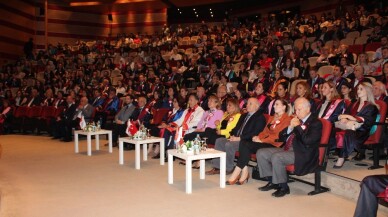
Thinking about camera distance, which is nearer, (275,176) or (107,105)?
(275,176)

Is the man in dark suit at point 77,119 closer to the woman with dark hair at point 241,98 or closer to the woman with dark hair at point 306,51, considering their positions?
the woman with dark hair at point 241,98

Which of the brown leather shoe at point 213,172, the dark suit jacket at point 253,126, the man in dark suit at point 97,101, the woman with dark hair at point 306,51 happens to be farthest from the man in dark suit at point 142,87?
the dark suit jacket at point 253,126

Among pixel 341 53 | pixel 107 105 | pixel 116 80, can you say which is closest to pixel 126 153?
pixel 107 105

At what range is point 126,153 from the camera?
7355mm

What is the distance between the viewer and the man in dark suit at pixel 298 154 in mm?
4145

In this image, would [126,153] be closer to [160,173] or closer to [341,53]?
[160,173]

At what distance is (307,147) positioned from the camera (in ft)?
13.7

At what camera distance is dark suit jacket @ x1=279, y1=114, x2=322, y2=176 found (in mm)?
4133

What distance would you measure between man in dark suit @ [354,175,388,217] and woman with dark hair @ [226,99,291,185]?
1814mm

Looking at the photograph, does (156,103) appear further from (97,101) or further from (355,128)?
Answer: (355,128)

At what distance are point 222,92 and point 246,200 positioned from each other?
12.5ft

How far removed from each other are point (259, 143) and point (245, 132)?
0.31 m

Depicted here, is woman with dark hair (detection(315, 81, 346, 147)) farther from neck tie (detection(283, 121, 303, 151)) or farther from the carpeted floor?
the carpeted floor

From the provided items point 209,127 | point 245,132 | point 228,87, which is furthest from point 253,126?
point 228,87
